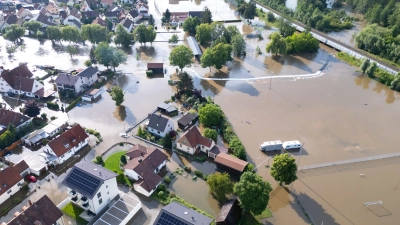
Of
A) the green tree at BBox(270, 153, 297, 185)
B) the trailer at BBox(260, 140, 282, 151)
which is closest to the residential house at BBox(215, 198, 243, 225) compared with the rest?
the green tree at BBox(270, 153, 297, 185)

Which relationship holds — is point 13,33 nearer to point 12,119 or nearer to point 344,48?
point 12,119

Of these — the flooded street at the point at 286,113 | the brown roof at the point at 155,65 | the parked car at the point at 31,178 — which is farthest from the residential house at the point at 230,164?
the brown roof at the point at 155,65

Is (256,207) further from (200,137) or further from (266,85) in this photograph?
(266,85)

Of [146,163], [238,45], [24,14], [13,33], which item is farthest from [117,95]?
[24,14]

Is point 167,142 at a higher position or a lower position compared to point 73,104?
higher

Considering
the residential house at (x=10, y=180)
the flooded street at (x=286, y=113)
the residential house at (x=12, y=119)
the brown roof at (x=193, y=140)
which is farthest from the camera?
the residential house at (x=12, y=119)

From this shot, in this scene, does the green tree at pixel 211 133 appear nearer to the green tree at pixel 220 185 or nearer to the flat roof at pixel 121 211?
the green tree at pixel 220 185

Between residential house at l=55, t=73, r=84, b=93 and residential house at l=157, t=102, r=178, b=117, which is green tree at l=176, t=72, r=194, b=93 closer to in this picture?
residential house at l=157, t=102, r=178, b=117

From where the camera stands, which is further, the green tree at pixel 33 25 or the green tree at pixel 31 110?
the green tree at pixel 33 25
